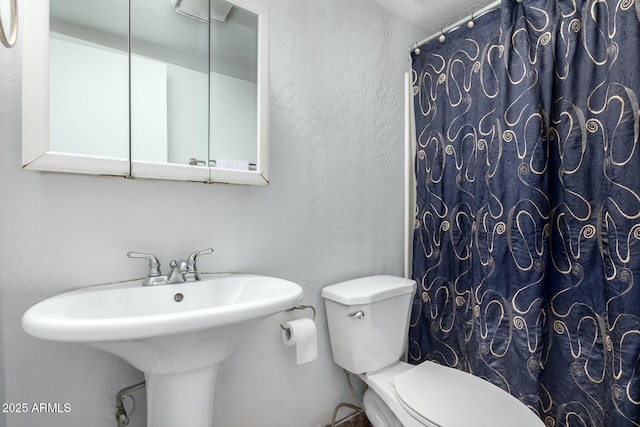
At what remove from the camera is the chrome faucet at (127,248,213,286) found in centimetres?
91

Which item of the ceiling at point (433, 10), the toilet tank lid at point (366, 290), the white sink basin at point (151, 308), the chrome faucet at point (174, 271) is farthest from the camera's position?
the ceiling at point (433, 10)

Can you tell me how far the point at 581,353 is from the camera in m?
1.16

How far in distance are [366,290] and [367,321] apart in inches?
5.1

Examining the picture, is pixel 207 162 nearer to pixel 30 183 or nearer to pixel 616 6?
pixel 30 183

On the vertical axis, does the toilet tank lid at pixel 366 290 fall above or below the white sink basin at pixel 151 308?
below

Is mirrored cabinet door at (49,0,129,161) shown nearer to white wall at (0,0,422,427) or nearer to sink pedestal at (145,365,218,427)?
white wall at (0,0,422,427)

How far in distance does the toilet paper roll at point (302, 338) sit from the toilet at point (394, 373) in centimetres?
21

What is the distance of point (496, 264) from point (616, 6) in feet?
3.44

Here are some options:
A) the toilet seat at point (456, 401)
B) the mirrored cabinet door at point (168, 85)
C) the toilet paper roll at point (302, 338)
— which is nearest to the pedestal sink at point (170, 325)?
the toilet paper roll at point (302, 338)

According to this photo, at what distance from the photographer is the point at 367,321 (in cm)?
130

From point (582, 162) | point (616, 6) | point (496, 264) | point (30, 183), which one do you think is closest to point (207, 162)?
point (30, 183)

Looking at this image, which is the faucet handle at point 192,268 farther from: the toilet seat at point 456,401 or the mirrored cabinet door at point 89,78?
the toilet seat at point 456,401

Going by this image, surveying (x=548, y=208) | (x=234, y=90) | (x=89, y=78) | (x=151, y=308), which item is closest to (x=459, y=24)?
(x=548, y=208)

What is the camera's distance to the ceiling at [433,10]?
1569mm
